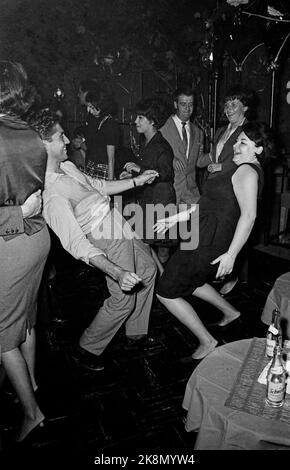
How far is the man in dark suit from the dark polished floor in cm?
110

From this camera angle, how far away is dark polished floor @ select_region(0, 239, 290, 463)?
191 cm

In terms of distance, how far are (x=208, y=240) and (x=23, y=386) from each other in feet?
4.34

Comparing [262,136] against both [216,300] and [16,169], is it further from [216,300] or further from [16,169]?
[16,169]

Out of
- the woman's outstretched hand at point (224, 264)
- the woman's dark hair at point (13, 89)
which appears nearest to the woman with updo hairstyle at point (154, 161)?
the woman's outstretched hand at point (224, 264)

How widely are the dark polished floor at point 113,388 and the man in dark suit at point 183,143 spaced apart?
110 cm

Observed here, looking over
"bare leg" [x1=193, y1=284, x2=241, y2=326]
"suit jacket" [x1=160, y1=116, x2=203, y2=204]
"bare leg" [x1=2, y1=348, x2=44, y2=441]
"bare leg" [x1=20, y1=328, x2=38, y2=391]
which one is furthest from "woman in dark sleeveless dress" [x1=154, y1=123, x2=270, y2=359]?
"suit jacket" [x1=160, y1=116, x2=203, y2=204]

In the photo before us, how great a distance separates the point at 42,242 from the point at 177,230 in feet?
5.35

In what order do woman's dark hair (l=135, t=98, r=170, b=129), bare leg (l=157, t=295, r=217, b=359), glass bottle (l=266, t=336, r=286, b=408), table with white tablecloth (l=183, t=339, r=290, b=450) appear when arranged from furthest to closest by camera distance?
woman's dark hair (l=135, t=98, r=170, b=129)
bare leg (l=157, t=295, r=217, b=359)
glass bottle (l=266, t=336, r=286, b=408)
table with white tablecloth (l=183, t=339, r=290, b=450)

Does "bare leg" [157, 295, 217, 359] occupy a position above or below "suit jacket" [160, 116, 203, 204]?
below

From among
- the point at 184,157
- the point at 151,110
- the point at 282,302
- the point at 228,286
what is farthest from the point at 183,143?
the point at 282,302

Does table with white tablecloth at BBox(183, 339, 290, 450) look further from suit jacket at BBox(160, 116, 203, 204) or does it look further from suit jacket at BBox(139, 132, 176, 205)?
suit jacket at BBox(160, 116, 203, 204)

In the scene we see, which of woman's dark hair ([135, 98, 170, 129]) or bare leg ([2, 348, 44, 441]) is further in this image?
woman's dark hair ([135, 98, 170, 129])

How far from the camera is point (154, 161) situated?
3.27m

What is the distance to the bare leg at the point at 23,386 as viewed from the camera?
1.84 metres
